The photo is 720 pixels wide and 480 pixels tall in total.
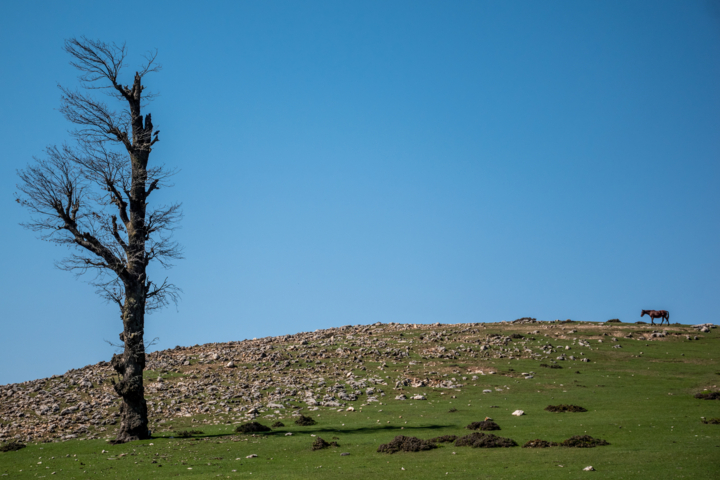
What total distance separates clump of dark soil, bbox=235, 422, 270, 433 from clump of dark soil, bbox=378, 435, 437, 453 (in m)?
7.67

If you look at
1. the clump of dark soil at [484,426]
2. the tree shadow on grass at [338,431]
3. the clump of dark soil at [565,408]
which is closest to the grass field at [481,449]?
the tree shadow on grass at [338,431]

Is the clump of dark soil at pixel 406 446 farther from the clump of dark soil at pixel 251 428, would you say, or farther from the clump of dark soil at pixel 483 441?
the clump of dark soil at pixel 251 428

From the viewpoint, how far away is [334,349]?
46031 mm

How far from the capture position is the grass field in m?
18.5

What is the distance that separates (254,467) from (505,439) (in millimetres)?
10143

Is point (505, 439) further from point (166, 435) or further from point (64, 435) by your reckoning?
point (64, 435)

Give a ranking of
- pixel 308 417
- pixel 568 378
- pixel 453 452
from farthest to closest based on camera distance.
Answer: pixel 568 378 < pixel 308 417 < pixel 453 452

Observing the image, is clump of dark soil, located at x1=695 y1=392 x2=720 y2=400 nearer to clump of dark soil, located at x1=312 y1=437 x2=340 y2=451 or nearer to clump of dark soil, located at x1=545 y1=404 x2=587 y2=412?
clump of dark soil, located at x1=545 y1=404 x2=587 y2=412

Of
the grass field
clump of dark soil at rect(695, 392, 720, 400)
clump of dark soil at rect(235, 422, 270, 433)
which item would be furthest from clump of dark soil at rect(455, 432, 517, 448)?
clump of dark soil at rect(695, 392, 720, 400)

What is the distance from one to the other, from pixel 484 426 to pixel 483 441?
315 centimetres

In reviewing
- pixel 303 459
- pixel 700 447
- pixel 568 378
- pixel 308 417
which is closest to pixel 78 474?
pixel 303 459

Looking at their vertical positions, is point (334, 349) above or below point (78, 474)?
above

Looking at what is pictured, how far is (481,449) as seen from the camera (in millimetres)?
21594

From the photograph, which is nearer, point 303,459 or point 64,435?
point 303,459
